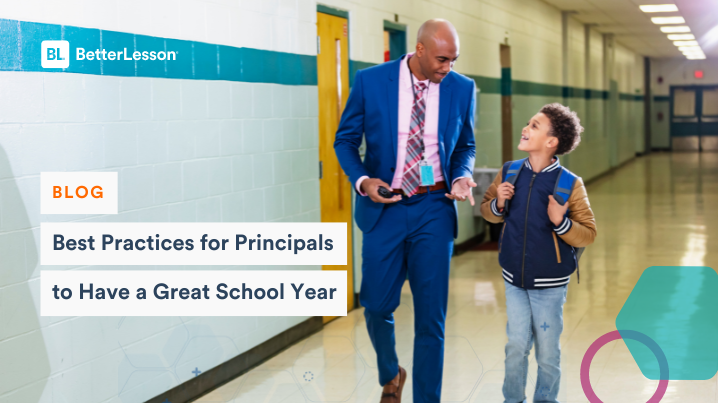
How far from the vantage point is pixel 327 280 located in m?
4.01

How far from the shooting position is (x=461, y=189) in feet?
8.89

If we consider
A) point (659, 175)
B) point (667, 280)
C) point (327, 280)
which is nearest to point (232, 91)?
point (327, 280)

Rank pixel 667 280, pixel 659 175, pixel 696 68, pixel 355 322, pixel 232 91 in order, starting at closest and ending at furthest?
pixel 232 91 < pixel 355 322 < pixel 667 280 < pixel 659 175 < pixel 696 68

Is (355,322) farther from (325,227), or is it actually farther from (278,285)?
(278,285)

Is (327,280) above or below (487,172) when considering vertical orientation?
below

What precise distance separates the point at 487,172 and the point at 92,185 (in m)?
5.30

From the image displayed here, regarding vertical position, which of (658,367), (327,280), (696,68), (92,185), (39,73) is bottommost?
(658,367)

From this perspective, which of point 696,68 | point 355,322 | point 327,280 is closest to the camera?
point 327,280

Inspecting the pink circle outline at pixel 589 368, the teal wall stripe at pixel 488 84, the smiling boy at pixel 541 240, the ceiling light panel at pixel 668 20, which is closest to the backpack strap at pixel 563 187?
the smiling boy at pixel 541 240

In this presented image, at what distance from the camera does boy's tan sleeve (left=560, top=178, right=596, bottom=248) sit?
8.32 ft

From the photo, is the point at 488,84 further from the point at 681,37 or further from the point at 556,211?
the point at 681,37

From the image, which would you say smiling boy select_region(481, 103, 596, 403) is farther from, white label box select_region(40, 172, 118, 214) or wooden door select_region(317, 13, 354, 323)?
wooden door select_region(317, 13, 354, 323)

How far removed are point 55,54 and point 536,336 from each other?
2.04 metres

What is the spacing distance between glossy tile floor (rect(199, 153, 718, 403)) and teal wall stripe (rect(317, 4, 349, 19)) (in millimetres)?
2049
